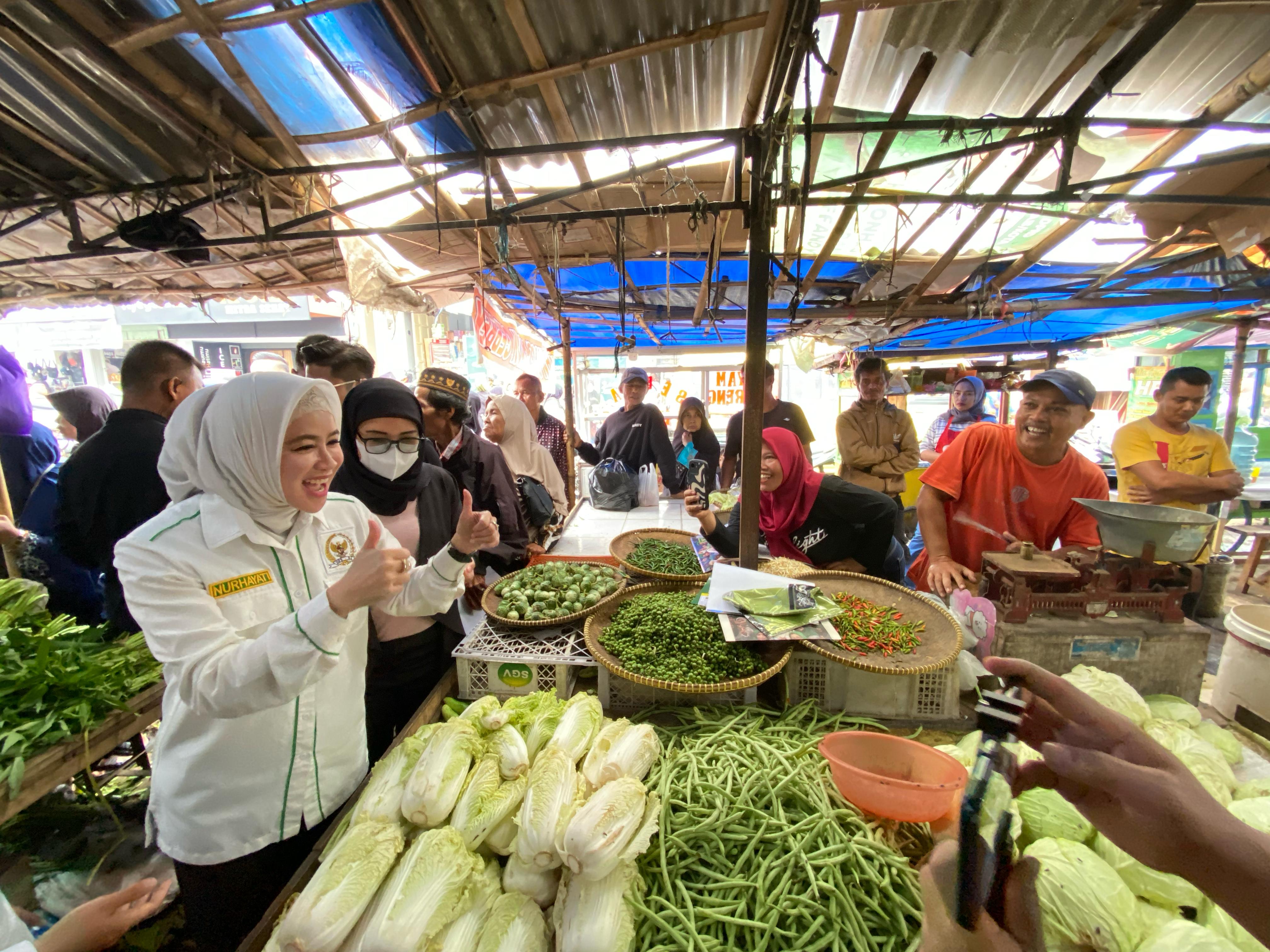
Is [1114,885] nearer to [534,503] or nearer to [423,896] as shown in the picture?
[423,896]

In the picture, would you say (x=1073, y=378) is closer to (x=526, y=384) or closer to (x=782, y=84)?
(x=782, y=84)

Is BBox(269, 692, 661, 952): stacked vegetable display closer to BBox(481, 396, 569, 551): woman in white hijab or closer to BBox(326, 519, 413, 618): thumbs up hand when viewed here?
BBox(326, 519, 413, 618): thumbs up hand

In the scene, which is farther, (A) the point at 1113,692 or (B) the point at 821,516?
(B) the point at 821,516

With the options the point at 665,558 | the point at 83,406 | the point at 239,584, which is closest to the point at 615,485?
the point at 665,558

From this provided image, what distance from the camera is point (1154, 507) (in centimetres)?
234

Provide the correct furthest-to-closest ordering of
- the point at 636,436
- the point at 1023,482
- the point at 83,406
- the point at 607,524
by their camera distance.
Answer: the point at 636,436
the point at 607,524
the point at 83,406
the point at 1023,482

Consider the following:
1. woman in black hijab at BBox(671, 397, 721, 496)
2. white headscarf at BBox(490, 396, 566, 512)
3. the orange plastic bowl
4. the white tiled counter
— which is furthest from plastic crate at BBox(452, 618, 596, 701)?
woman in black hijab at BBox(671, 397, 721, 496)

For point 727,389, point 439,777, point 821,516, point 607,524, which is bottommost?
point 607,524

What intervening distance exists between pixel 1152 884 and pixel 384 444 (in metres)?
3.18

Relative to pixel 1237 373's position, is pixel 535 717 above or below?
below

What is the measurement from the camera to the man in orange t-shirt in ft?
9.48

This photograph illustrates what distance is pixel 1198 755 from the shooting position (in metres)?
1.78

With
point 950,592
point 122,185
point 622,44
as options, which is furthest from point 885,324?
point 122,185

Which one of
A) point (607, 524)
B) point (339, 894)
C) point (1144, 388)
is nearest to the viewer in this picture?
point (339, 894)
